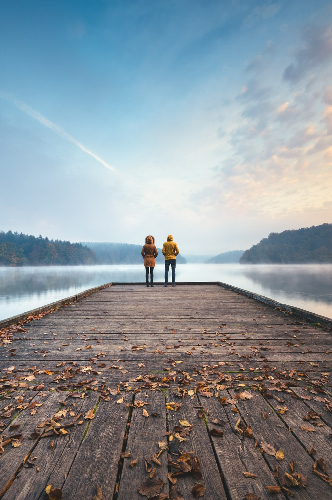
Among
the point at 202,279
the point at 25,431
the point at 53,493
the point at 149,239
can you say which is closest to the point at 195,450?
the point at 53,493

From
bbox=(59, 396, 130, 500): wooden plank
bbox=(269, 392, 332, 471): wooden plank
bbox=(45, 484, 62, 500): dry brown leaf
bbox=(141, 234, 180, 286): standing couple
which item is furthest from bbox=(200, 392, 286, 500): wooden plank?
bbox=(141, 234, 180, 286): standing couple

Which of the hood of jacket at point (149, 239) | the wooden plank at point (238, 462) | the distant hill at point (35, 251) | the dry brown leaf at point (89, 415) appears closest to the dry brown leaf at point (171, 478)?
the wooden plank at point (238, 462)

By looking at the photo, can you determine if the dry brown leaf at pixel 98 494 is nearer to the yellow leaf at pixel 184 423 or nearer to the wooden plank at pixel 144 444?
the wooden plank at pixel 144 444

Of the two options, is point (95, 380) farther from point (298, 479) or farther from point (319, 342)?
point (319, 342)

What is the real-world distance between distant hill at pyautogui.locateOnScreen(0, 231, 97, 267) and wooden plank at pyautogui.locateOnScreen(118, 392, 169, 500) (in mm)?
159388

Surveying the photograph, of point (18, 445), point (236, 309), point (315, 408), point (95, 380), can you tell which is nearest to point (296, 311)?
point (236, 309)

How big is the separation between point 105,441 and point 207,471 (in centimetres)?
78

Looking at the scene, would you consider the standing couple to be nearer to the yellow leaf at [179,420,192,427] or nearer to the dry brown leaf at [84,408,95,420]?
the dry brown leaf at [84,408,95,420]

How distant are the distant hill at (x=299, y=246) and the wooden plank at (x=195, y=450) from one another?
524ft

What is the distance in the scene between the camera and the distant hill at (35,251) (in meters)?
140

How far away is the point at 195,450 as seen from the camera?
1750 millimetres

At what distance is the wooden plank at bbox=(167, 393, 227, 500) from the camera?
1.47 metres

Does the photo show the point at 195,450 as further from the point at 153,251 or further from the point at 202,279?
the point at 202,279

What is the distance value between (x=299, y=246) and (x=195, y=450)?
164m
